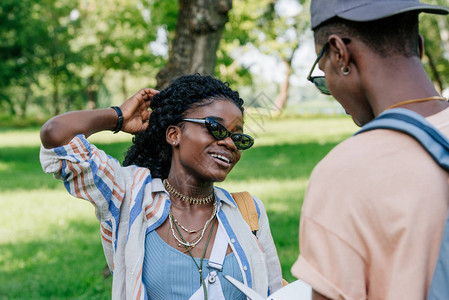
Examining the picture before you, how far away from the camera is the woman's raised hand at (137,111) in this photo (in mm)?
2701

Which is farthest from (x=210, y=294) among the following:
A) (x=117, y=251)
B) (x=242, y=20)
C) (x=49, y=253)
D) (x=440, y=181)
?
(x=242, y=20)

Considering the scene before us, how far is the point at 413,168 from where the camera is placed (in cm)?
116

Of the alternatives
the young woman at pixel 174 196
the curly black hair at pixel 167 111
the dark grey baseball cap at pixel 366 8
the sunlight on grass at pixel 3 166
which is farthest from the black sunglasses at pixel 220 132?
the sunlight on grass at pixel 3 166

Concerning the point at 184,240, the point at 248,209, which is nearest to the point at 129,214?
the point at 184,240

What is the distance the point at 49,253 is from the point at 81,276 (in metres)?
1.19

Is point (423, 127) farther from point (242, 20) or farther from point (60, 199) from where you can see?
point (242, 20)

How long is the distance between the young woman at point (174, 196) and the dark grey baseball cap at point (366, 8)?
116cm

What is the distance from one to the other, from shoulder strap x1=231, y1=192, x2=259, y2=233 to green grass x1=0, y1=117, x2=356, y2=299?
1.29 feet

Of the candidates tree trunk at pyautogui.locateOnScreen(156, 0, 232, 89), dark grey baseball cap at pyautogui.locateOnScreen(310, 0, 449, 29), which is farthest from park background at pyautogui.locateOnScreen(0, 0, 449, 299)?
dark grey baseball cap at pyautogui.locateOnScreen(310, 0, 449, 29)

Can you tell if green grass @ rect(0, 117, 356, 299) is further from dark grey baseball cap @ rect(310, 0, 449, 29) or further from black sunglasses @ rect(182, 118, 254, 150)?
dark grey baseball cap @ rect(310, 0, 449, 29)

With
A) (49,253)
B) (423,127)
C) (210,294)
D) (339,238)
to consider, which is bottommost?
(49,253)

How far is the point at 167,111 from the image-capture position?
8.71 ft

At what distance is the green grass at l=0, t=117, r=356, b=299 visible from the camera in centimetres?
528

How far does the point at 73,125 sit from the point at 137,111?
1.64 ft
